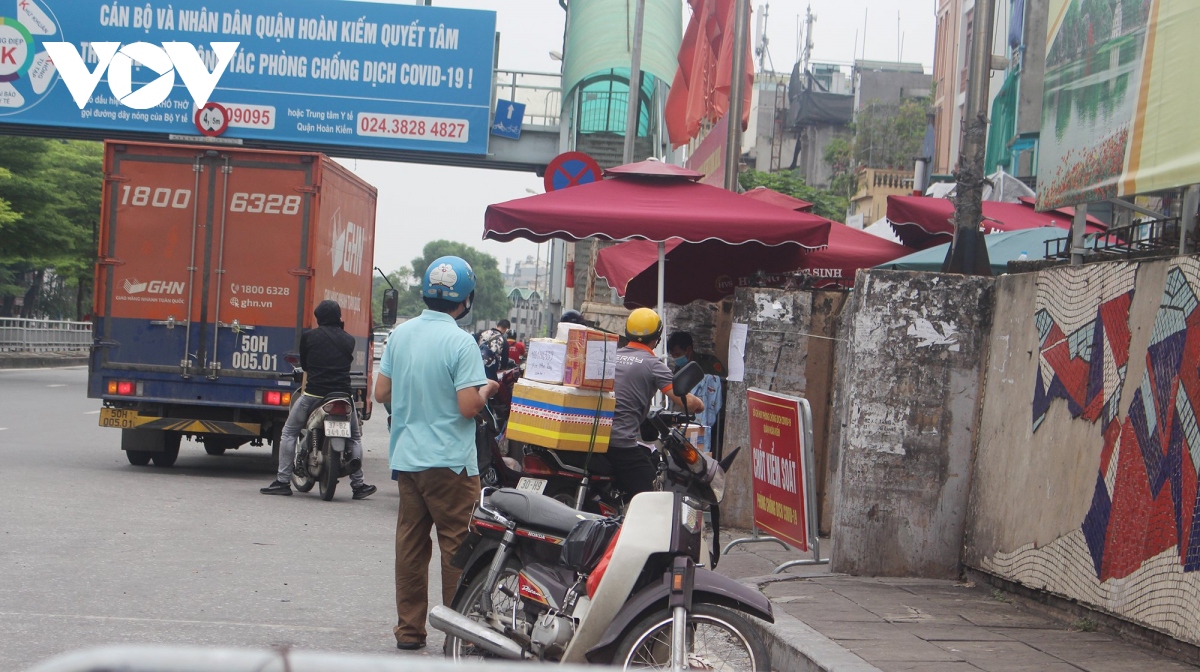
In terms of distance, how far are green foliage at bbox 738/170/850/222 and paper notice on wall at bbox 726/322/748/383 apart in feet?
108

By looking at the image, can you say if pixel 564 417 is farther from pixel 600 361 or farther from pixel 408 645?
pixel 408 645

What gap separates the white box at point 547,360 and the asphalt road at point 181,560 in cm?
147

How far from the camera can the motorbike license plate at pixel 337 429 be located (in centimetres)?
1176

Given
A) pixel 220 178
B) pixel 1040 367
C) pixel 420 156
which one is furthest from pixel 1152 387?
pixel 420 156

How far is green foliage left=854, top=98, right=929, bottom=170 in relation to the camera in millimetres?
50125

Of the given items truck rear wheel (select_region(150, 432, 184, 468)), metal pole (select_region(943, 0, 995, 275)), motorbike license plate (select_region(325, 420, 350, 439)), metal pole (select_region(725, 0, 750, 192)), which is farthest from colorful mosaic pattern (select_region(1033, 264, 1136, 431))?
truck rear wheel (select_region(150, 432, 184, 468))

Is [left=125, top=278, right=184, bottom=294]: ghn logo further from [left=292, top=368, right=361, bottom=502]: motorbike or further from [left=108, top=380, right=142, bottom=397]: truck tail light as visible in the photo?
[left=292, top=368, right=361, bottom=502]: motorbike

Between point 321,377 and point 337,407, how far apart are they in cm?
32

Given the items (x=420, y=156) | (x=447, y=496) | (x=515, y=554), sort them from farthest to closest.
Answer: (x=420, y=156) < (x=447, y=496) < (x=515, y=554)

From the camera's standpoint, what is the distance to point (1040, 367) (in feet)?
24.4

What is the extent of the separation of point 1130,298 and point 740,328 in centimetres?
445

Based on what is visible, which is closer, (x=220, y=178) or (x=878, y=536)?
(x=878, y=536)

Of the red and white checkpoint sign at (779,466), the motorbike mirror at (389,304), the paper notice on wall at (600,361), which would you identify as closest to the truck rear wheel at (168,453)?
the motorbike mirror at (389,304)

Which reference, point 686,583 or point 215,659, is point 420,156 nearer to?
point 686,583
